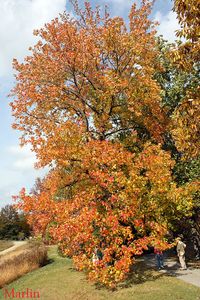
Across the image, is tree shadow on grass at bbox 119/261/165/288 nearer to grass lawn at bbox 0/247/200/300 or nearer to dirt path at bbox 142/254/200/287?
grass lawn at bbox 0/247/200/300

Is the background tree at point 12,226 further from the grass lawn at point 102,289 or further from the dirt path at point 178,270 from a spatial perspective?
the dirt path at point 178,270

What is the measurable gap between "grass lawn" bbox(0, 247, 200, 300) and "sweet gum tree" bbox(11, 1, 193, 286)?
0.76 meters

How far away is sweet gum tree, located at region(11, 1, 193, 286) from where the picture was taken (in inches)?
637

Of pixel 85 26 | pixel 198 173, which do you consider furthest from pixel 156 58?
pixel 198 173

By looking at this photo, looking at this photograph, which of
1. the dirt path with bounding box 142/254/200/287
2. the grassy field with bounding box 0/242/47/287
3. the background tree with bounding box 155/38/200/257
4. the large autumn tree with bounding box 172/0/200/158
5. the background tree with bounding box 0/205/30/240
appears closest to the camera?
the large autumn tree with bounding box 172/0/200/158

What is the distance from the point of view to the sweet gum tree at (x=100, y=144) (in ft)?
53.1

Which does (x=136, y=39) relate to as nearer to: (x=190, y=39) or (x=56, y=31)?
(x=56, y=31)

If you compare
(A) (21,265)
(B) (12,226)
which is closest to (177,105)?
(A) (21,265)

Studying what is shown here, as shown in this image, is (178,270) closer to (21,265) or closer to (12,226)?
(21,265)

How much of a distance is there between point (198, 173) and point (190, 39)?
12.8m

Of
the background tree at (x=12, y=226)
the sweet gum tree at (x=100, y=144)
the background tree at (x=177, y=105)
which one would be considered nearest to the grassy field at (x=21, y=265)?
the sweet gum tree at (x=100, y=144)

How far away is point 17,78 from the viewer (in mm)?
21875

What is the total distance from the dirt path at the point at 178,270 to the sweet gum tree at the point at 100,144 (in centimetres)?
196

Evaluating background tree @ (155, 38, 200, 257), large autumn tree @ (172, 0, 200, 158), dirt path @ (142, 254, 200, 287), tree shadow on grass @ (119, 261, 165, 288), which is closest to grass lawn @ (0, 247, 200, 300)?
tree shadow on grass @ (119, 261, 165, 288)
